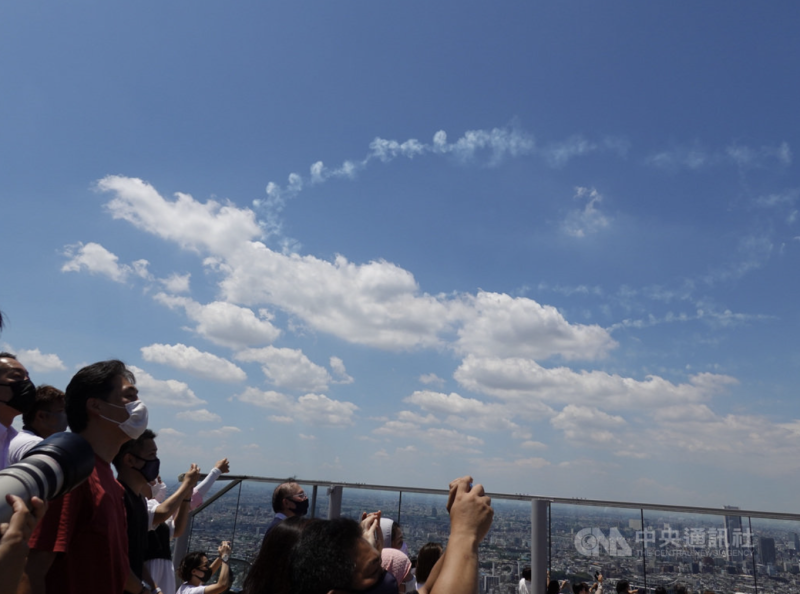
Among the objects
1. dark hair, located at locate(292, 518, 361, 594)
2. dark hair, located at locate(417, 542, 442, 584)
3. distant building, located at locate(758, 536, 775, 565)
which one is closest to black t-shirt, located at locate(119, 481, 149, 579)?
dark hair, located at locate(292, 518, 361, 594)

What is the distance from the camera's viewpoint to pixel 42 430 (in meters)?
3.75

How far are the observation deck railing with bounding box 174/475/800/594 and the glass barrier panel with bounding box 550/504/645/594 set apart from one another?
11mm

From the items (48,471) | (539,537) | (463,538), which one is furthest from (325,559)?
(539,537)

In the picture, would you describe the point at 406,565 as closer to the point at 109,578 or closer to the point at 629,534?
the point at 109,578

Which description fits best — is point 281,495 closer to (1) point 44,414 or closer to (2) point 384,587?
(1) point 44,414

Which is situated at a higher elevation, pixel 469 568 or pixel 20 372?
pixel 20 372

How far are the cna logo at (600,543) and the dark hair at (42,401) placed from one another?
5.56 meters

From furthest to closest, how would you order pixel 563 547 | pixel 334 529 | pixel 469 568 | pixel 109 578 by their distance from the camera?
pixel 563 547 < pixel 109 578 < pixel 334 529 < pixel 469 568

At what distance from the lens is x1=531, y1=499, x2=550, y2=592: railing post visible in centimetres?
658

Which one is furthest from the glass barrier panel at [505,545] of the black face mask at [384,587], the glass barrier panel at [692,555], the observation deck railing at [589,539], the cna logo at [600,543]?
the black face mask at [384,587]

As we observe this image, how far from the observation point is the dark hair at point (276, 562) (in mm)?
1965

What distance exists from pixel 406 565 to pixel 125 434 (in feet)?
6.37

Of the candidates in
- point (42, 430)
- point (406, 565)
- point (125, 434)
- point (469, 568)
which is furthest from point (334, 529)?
point (42, 430)

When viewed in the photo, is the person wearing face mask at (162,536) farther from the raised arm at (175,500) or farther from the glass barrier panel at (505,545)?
the glass barrier panel at (505,545)
